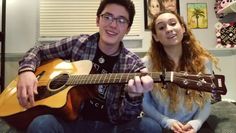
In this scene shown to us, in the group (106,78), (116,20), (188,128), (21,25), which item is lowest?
(188,128)

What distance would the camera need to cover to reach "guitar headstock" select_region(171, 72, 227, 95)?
106 cm

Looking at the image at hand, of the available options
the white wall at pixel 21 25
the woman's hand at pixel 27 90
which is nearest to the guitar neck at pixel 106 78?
the woman's hand at pixel 27 90

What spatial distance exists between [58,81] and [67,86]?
8 cm

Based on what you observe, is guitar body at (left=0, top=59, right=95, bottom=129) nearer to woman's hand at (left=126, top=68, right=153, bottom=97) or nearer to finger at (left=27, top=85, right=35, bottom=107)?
finger at (left=27, top=85, right=35, bottom=107)

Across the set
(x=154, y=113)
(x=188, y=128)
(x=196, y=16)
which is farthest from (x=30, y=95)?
(x=196, y=16)

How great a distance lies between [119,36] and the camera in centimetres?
135

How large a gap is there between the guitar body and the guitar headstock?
0.40 metres

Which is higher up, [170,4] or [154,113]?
[170,4]

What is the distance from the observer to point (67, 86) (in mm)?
1198

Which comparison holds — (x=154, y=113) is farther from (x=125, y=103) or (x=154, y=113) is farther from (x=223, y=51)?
(x=223, y=51)

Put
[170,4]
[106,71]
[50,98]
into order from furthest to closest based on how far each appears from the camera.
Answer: [170,4] < [106,71] < [50,98]

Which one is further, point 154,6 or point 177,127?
point 154,6

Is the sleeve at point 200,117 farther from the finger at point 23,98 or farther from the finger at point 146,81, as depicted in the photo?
the finger at point 23,98

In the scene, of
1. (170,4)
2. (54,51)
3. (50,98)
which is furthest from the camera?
(170,4)
